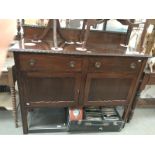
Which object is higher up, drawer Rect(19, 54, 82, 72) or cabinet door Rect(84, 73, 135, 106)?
drawer Rect(19, 54, 82, 72)

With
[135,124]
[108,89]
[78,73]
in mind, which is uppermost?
[78,73]

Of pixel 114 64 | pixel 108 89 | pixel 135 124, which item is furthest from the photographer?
pixel 135 124

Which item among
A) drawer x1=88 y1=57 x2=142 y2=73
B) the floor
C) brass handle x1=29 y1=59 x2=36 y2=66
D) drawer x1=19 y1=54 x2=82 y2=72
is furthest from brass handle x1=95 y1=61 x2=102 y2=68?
the floor

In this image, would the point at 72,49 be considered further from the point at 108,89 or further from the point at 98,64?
A: the point at 108,89

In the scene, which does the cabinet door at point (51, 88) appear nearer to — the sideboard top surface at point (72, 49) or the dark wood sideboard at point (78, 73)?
the dark wood sideboard at point (78, 73)

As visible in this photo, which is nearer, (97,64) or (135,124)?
(97,64)

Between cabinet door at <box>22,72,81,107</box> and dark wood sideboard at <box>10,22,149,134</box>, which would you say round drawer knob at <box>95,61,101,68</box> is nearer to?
dark wood sideboard at <box>10,22,149,134</box>

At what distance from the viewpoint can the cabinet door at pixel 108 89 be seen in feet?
4.63

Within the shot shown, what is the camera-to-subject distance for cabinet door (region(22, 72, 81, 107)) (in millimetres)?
1340

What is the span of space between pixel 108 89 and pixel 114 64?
239 mm

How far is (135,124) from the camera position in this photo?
183 cm

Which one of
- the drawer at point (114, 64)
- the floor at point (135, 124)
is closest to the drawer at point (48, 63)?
the drawer at point (114, 64)

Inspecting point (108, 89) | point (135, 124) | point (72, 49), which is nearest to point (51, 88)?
point (72, 49)
